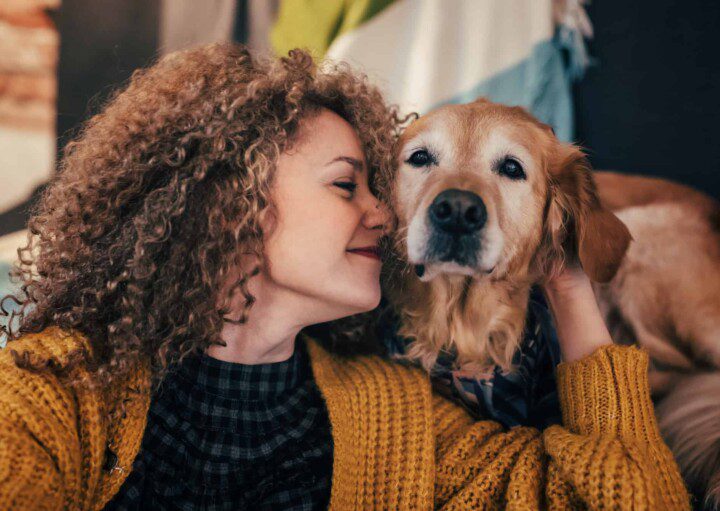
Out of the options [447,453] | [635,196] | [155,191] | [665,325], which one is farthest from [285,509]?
[635,196]

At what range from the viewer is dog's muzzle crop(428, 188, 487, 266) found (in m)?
1.08

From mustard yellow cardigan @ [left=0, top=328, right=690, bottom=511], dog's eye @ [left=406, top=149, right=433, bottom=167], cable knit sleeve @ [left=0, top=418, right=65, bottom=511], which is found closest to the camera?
cable knit sleeve @ [left=0, top=418, right=65, bottom=511]

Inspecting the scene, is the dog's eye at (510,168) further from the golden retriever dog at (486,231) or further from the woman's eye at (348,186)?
the woman's eye at (348,186)

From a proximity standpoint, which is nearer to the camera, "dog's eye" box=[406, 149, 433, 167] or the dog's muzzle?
the dog's muzzle

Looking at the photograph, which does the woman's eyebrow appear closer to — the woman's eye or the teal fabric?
the woman's eye

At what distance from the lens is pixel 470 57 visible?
202 centimetres

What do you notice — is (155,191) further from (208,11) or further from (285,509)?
(208,11)

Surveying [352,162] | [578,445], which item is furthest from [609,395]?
[352,162]

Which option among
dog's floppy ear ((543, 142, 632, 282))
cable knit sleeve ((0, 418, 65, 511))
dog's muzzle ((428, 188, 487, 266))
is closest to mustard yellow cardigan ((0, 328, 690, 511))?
cable knit sleeve ((0, 418, 65, 511))

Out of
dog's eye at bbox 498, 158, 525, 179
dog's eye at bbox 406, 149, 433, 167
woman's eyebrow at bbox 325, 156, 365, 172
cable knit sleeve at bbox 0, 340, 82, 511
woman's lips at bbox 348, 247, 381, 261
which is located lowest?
cable knit sleeve at bbox 0, 340, 82, 511

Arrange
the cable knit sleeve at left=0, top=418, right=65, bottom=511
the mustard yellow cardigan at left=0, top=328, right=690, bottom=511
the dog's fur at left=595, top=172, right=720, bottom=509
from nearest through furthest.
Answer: the cable knit sleeve at left=0, top=418, right=65, bottom=511, the mustard yellow cardigan at left=0, top=328, right=690, bottom=511, the dog's fur at left=595, top=172, right=720, bottom=509

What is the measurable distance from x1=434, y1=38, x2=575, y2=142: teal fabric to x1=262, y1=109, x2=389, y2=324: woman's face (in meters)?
0.95

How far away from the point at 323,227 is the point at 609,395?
0.70 metres

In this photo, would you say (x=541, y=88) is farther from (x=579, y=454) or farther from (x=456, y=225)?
(x=579, y=454)
